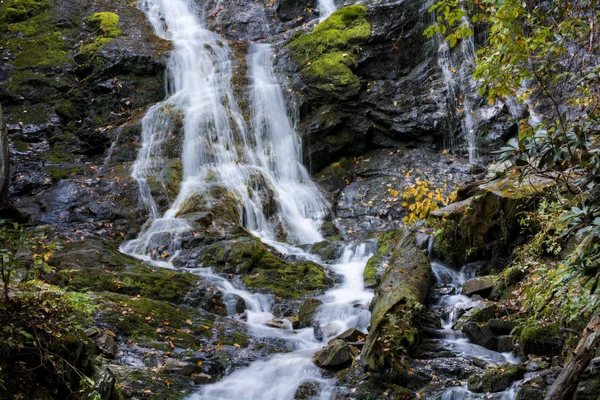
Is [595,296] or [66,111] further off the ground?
[66,111]

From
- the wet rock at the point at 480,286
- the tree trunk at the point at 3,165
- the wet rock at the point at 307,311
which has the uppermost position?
the tree trunk at the point at 3,165

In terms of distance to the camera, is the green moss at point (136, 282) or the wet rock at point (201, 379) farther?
the green moss at point (136, 282)

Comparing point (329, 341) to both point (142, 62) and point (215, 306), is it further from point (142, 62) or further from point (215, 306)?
point (142, 62)

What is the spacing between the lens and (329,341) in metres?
6.61

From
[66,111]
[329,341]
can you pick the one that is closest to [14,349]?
[329,341]

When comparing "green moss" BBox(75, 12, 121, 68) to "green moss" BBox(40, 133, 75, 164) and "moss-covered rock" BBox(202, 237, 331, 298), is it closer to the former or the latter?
"green moss" BBox(40, 133, 75, 164)

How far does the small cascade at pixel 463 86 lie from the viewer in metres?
14.4

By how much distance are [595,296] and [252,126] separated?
12075mm

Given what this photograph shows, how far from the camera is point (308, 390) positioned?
18.3ft

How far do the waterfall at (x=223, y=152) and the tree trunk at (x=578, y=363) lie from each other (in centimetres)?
729

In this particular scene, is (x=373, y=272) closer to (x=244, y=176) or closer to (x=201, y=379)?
(x=201, y=379)

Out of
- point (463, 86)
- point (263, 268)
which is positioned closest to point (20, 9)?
point (263, 268)

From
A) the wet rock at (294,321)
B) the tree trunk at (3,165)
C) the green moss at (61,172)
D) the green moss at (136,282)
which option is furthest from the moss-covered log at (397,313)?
the green moss at (61,172)

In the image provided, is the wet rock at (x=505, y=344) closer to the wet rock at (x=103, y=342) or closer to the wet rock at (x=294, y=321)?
the wet rock at (x=294, y=321)
